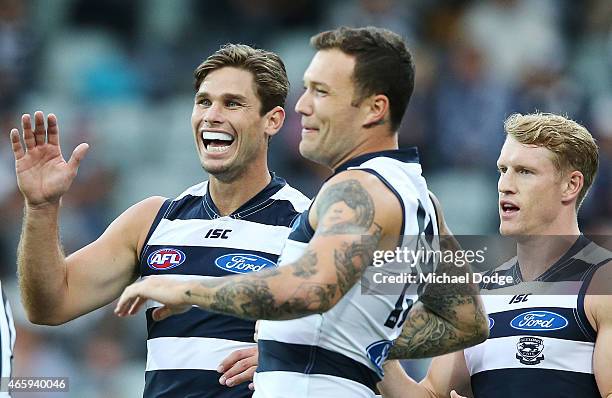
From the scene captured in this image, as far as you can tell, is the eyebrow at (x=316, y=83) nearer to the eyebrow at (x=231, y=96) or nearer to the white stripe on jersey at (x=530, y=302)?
the eyebrow at (x=231, y=96)

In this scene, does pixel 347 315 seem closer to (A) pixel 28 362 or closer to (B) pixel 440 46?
(A) pixel 28 362

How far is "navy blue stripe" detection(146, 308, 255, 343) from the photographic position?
18.6 ft

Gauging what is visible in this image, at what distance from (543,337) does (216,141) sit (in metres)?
1.89

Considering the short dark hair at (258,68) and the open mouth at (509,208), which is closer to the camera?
the open mouth at (509,208)

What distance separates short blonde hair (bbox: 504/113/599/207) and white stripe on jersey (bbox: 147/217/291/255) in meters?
1.32

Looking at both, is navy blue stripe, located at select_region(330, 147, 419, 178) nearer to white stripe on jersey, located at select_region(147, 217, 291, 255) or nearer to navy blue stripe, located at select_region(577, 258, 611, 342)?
white stripe on jersey, located at select_region(147, 217, 291, 255)

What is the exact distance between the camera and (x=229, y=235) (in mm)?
5891

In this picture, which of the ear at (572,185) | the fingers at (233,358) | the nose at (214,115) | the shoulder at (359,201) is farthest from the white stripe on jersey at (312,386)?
the ear at (572,185)

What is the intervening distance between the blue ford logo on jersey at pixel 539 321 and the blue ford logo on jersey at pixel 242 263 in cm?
122

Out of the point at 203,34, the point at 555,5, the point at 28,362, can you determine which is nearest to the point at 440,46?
the point at 555,5

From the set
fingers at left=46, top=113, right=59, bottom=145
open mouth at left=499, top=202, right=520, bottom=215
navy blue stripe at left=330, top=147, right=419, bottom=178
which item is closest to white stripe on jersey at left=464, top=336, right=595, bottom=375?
open mouth at left=499, top=202, right=520, bottom=215

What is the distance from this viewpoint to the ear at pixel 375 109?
4844 mm

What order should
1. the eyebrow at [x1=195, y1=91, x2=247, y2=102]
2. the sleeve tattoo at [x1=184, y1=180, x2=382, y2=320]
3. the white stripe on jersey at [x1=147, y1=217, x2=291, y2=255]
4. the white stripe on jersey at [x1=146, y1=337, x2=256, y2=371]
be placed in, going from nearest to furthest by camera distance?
the sleeve tattoo at [x1=184, y1=180, x2=382, y2=320] → the white stripe on jersey at [x1=146, y1=337, x2=256, y2=371] → the white stripe on jersey at [x1=147, y1=217, x2=291, y2=255] → the eyebrow at [x1=195, y1=91, x2=247, y2=102]

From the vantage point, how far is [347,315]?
4691mm
